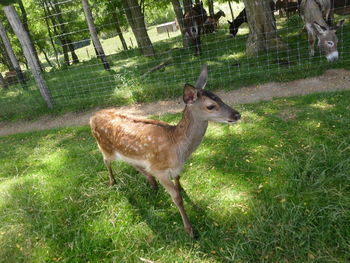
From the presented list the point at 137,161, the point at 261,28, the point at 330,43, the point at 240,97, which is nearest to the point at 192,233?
the point at 137,161

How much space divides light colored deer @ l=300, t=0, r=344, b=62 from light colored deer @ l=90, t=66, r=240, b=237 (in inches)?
207

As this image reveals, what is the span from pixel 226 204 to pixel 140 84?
17.4 feet

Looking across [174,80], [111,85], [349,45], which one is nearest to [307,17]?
[349,45]

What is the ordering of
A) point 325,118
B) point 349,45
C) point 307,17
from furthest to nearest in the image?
point 307,17, point 349,45, point 325,118

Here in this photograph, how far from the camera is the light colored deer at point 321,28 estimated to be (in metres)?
6.99

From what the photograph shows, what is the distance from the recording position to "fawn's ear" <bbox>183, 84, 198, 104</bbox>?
2811 millimetres

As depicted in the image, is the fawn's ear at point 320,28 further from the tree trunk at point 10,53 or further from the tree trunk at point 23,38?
the tree trunk at point 10,53

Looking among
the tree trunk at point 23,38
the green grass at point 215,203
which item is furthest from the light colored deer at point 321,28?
the tree trunk at point 23,38

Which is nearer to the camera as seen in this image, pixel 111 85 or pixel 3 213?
pixel 3 213

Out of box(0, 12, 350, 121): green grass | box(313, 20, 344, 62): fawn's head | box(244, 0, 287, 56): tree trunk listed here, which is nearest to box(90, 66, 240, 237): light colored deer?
box(0, 12, 350, 121): green grass

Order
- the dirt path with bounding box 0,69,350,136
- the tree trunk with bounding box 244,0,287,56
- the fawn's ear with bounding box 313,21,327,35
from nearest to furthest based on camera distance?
the dirt path with bounding box 0,69,350,136
the fawn's ear with bounding box 313,21,327,35
the tree trunk with bounding box 244,0,287,56

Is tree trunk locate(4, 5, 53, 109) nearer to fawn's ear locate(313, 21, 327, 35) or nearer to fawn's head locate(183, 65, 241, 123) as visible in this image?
fawn's head locate(183, 65, 241, 123)

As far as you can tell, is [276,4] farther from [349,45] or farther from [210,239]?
[210,239]

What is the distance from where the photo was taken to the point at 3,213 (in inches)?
143
